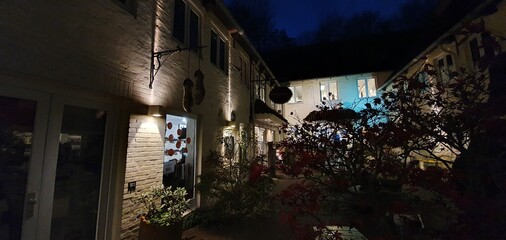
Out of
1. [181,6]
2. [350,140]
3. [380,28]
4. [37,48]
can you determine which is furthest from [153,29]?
[380,28]

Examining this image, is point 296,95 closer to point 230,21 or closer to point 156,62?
point 230,21

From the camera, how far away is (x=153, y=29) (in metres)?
5.13

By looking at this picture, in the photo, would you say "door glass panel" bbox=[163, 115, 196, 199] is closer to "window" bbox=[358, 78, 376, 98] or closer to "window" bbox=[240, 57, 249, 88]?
"window" bbox=[240, 57, 249, 88]

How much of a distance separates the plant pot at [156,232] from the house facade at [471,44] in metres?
4.13

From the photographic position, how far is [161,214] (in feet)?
14.5

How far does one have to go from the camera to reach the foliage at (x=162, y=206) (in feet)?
14.2

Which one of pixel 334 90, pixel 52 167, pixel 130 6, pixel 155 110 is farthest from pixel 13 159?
pixel 334 90

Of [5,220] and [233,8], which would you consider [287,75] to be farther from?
[5,220]

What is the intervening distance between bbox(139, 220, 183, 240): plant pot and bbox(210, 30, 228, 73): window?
5.52m

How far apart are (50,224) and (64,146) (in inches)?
41.3

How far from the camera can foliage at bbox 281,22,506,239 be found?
2.55 meters

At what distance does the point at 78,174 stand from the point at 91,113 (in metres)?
0.97

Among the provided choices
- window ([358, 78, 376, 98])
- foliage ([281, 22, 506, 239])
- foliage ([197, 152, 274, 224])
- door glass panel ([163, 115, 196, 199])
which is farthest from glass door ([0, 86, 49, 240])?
window ([358, 78, 376, 98])

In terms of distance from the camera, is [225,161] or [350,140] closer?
[350,140]
